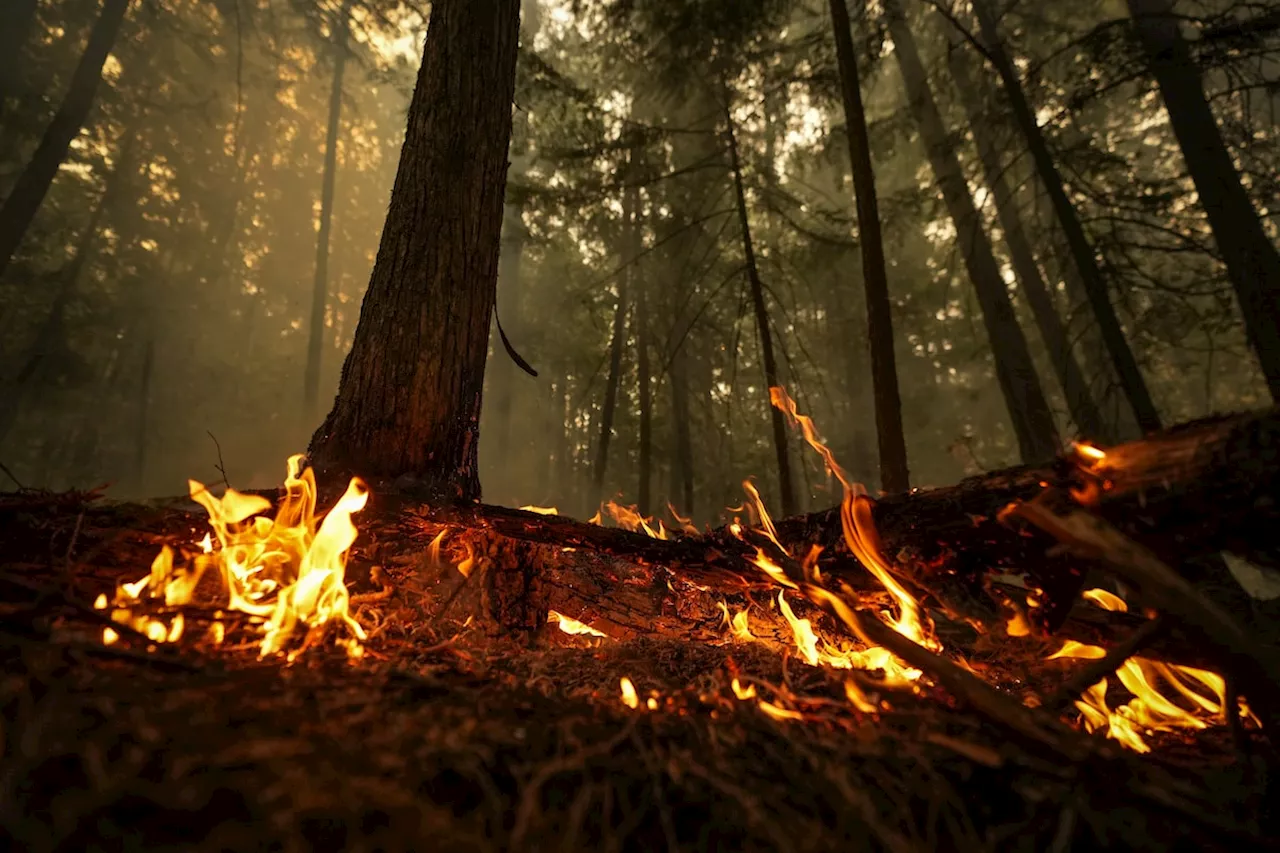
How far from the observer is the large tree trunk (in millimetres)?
3299

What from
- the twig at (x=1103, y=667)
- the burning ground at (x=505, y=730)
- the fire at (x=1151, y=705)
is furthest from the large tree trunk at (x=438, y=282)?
the fire at (x=1151, y=705)

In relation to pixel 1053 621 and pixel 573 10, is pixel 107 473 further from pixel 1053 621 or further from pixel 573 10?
pixel 1053 621

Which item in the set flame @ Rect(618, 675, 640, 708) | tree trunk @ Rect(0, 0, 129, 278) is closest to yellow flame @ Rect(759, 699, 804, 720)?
flame @ Rect(618, 675, 640, 708)

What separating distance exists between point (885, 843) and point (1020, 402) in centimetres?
807

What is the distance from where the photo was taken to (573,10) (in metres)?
8.07

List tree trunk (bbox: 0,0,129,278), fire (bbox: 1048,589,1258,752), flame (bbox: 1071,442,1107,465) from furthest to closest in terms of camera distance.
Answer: tree trunk (bbox: 0,0,129,278), flame (bbox: 1071,442,1107,465), fire (bbox: 1048,589,1258,752)

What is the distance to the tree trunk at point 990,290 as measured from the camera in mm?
7402

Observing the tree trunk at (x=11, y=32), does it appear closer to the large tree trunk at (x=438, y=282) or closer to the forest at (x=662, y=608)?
the forest at (x=662, y=608)

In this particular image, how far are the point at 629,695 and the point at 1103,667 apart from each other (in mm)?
1595

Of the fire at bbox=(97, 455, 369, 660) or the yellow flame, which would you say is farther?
the fire at bbox=(97, 455, 369, 660)

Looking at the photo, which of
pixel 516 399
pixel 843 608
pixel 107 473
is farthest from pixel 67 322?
pixel 843 608

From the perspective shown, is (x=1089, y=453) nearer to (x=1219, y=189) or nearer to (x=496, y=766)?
(x=496, y=766)

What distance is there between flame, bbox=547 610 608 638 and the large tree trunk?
1134 mm

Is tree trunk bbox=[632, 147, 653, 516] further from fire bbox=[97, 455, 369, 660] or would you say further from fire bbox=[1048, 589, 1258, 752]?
fire bbox=[1048, 589, 1258, 752]
